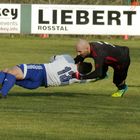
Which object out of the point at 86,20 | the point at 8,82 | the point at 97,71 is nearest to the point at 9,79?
the point at 8,82

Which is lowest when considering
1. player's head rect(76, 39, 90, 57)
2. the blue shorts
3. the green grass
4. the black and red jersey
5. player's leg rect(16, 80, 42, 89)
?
the green grass

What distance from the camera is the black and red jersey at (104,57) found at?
14.8 m

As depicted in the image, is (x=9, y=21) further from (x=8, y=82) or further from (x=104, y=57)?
(x=8, y=82)

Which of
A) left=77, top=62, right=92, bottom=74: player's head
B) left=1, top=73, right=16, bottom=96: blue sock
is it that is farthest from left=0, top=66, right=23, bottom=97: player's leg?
left=77, top=62, right=92, bottom=74: player's head

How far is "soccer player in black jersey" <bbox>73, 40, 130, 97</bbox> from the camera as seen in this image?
582 inches

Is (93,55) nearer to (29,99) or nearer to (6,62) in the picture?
(29,99)

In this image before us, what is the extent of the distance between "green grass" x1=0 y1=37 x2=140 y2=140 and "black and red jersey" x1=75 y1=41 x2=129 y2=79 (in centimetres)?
58

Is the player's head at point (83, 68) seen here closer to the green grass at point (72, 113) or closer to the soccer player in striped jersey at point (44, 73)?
the soccer player in striped jersey at point (44, 73)

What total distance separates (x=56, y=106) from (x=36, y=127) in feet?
9.47

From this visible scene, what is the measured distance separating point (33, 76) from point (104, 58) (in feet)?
4.54

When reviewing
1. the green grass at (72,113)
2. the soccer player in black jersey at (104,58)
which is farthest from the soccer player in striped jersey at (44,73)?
the green grass at (72,113)

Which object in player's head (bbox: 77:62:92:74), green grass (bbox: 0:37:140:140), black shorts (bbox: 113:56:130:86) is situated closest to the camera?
green grass (bbox: 0:37:140:140)

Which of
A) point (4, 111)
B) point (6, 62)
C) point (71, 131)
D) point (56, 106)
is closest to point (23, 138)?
point (71, 131)

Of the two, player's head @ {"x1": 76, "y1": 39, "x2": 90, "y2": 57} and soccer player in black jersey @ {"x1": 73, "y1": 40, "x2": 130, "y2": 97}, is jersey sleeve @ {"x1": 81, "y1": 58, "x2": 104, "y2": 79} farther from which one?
player's head @ {"x1": 76, "y1": 39, "x2": 90, "y2": 57}
